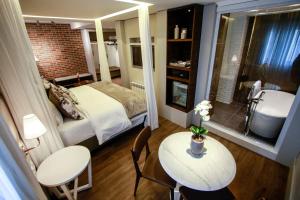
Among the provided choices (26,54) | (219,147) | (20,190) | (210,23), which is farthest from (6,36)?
(210,23)

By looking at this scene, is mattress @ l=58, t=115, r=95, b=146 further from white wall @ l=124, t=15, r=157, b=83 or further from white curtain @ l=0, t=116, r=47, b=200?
white wall @ l=124, t=15, r=157, b=83

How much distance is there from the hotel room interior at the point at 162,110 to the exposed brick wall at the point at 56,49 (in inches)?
1.7

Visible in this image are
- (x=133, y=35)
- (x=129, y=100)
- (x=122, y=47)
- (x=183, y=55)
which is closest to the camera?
(x=129, y=100)

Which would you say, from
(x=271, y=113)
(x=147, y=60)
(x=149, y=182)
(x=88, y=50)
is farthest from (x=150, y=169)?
(x=88, y=50)

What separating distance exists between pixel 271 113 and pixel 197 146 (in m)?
2.03

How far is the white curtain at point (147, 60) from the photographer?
2262 mm

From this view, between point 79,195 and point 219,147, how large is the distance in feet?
5.76

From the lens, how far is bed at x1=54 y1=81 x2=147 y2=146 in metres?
2.01

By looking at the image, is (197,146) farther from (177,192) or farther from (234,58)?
(234,58)

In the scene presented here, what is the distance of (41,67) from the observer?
434cm

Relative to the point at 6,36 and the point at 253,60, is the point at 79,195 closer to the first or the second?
the point at 6,36

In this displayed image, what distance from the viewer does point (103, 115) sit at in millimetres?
2184

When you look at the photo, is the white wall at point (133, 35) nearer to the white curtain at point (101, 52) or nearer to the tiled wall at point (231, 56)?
the white curtain at point (101, 52)

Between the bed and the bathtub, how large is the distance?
6.79 feet
